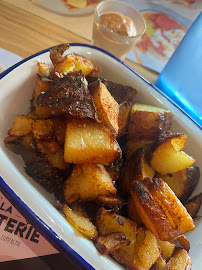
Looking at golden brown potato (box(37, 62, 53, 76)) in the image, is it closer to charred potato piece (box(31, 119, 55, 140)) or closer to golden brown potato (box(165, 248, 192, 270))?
charred potato piece (box(31, 119, 55, 140))

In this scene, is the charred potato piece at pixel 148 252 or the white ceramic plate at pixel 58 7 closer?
the charred potato piece at pixel 148 252

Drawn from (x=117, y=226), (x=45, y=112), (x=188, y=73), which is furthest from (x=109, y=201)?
(x=188, y=73)

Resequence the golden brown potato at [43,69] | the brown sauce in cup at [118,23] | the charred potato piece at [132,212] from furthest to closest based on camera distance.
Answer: the brown sauce in cup at [118,23] < the golden brown potato at [43,69] < the charred potato piece at [132,212]

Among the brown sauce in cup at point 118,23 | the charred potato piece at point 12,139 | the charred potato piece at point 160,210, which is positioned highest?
the brown sauce in cup at point 118,23

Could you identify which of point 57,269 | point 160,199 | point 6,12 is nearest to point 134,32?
point 6,12

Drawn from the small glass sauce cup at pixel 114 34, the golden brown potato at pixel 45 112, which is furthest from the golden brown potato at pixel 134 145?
the small glass sauce cup at pixel 114 34

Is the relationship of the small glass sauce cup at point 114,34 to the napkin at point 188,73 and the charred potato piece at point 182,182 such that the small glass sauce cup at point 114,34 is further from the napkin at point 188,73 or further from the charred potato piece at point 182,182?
the charred potato piece at point 182,182

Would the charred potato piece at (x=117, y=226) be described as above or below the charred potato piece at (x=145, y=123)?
below

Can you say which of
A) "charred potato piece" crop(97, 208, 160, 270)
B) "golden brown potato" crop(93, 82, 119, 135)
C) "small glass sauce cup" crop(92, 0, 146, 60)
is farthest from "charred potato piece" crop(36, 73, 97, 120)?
"small glass sauce cup" crop(92, 0, 146, 60)
